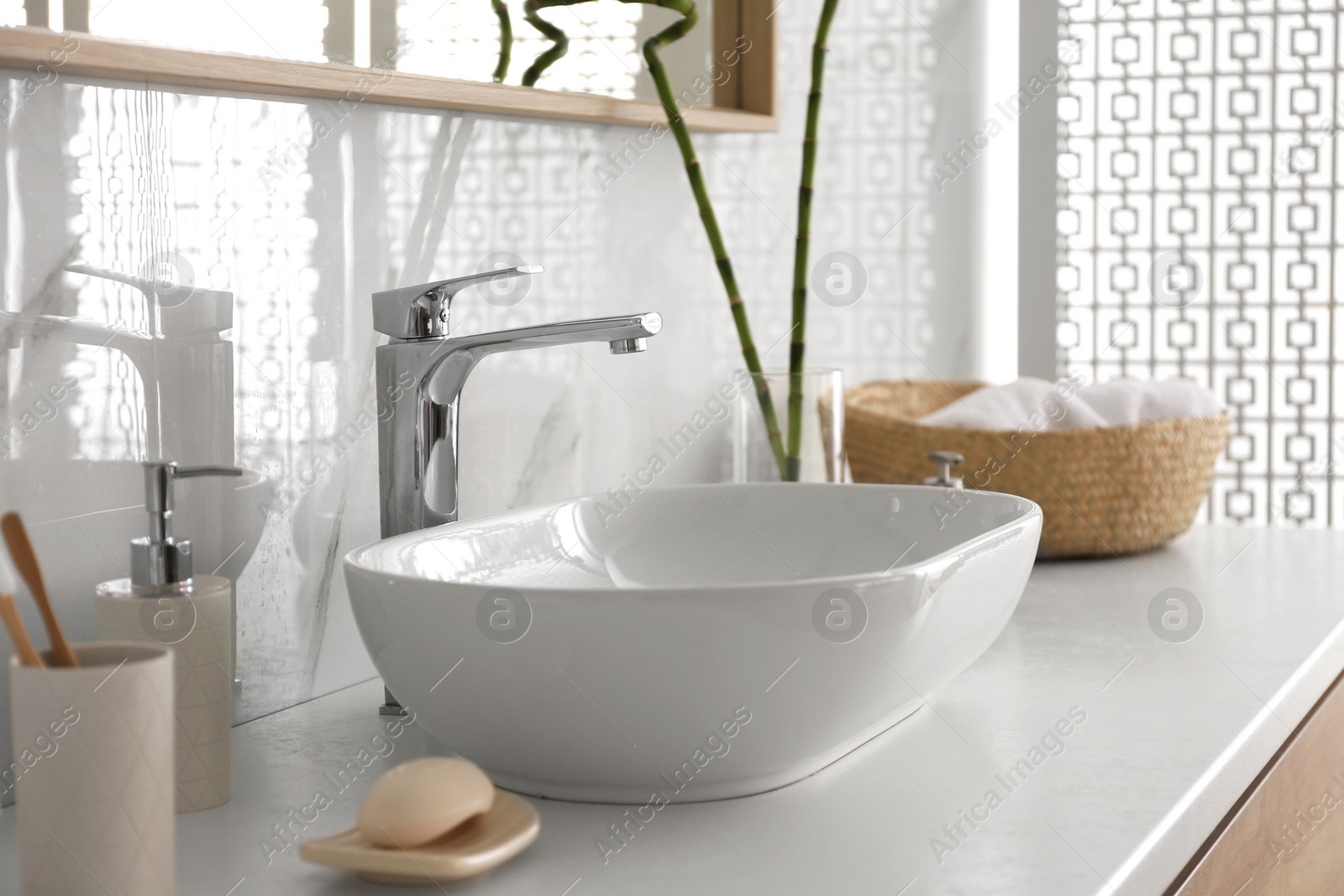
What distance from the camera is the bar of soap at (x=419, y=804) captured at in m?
0.53

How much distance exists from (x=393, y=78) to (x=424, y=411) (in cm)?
22

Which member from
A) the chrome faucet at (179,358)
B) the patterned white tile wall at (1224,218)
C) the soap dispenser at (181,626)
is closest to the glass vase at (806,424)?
the chrome faucet at (179,358)

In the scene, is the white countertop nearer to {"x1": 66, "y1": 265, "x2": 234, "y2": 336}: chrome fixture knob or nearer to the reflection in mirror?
{"x1": 66, "y1": 265, "x2": 234, "y2": 336}: chrome fixture knob

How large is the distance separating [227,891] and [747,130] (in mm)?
873

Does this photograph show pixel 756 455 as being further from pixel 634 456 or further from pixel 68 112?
pixel 68 112

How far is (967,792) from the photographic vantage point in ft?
2.10

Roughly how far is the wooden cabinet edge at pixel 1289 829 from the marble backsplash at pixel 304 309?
541 mm

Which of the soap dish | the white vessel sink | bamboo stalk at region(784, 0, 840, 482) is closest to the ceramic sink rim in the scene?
the white vessel sink

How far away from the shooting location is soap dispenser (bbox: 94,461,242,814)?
601 millimetres

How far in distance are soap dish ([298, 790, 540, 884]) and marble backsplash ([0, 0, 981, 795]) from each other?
23 cm

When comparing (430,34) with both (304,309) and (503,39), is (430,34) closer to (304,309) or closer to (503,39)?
(503,39)

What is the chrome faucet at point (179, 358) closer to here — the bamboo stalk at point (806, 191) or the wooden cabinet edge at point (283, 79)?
the wooden cabinet edge at point (283, 79)

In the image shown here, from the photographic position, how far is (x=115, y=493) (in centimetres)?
70

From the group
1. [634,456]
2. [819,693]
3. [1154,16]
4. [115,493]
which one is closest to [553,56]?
[634,456]
